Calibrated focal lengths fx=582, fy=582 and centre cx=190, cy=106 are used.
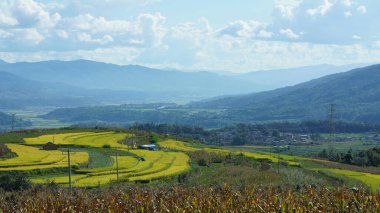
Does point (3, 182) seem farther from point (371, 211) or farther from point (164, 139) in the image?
point (164, 139)

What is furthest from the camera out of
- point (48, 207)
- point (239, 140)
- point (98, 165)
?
point (239, 140)

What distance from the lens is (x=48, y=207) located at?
57.4 feet

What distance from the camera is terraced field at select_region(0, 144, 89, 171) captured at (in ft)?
126

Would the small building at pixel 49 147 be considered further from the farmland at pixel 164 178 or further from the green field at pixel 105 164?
the green field at pixel 105 164

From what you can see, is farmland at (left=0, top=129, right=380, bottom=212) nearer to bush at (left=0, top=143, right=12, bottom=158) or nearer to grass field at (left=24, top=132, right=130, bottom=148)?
grass field at (left=24, top=132, right=130, bottom=148)

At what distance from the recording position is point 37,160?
41531mm

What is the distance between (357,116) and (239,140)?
9760 centimetres

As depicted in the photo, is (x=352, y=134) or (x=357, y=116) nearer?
(x=352, y=134)

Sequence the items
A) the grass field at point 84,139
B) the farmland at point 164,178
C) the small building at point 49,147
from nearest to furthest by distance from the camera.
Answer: the farmland at point 164,178 → the small building at point 49,147 → the grass field at point 84,139

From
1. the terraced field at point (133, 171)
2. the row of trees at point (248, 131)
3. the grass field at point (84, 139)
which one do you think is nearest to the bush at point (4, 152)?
the terraced field at point (133, 171)

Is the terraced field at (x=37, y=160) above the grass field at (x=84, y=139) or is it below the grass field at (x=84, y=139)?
below

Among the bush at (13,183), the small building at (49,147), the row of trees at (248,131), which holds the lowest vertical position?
the row of trees at (248,131)

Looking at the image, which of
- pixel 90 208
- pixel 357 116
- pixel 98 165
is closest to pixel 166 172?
pixel 98 165

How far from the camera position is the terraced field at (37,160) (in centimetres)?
3850
